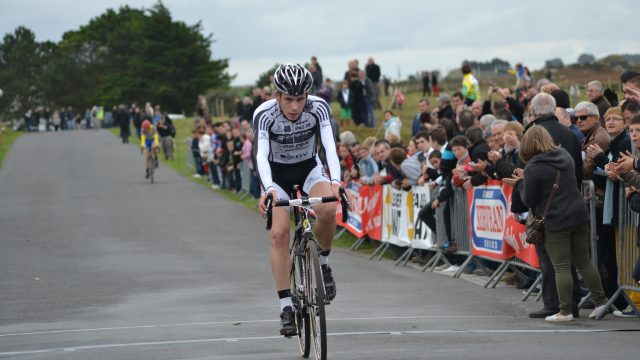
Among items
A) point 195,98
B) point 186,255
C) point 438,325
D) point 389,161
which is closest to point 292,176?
point 438,325

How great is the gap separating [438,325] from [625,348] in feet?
7.95

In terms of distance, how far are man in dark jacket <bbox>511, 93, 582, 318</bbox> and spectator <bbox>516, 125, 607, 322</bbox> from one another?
0.22 metres

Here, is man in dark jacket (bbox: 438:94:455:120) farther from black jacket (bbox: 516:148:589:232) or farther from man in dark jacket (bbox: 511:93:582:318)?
black jacket (bbox: 516:148:589:232)

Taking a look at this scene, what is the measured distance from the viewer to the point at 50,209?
33.2m

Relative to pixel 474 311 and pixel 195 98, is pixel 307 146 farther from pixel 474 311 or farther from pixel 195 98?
pixel 195 98

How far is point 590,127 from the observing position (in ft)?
42.1

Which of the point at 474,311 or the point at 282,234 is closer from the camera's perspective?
the point at 282,234

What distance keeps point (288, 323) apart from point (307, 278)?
0.45m

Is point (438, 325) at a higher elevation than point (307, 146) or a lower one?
lower

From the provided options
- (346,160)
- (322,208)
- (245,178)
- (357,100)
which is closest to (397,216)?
(346,160)

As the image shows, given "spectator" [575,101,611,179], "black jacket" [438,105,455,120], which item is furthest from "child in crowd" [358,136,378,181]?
"spectator" [575,101,611,179]

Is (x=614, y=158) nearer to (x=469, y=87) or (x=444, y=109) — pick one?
(x=444, y=109)

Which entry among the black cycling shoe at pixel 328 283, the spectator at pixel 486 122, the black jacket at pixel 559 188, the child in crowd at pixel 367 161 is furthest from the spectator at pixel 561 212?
the child in crowd at pixel 367 161

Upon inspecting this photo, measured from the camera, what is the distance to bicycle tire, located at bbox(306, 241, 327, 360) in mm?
8695
